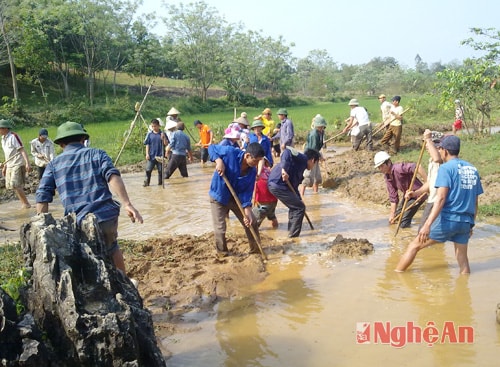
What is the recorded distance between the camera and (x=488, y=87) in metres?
14.0

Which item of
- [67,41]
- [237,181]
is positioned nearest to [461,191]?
[237,181]

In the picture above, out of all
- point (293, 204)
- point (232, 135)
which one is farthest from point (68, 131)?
point (293, 204)

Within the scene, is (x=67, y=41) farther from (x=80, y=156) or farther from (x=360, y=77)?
(x=360, y=77)

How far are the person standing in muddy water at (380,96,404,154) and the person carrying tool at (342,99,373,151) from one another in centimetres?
52

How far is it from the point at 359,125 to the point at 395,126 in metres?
1.00

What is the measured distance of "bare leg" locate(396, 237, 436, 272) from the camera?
525cm

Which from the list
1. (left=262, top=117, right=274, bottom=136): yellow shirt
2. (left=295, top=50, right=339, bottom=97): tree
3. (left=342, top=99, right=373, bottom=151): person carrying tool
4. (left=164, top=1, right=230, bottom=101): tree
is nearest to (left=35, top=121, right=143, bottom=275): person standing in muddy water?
(left=262, top=117, right=274, bottom=136): yellow shirt

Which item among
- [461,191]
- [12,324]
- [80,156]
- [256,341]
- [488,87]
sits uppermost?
[488,87]

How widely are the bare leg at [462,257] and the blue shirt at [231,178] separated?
98.1 inches

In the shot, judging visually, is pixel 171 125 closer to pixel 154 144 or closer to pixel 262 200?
pixel 154 144

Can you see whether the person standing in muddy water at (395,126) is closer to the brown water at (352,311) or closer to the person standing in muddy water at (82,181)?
the brown water at (352,311)

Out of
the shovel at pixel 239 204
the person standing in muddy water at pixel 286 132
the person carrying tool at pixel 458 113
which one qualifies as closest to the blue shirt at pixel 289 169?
the shovel at pixel 239 204

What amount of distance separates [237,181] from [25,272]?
323 centimetres

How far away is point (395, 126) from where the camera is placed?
13375mm
